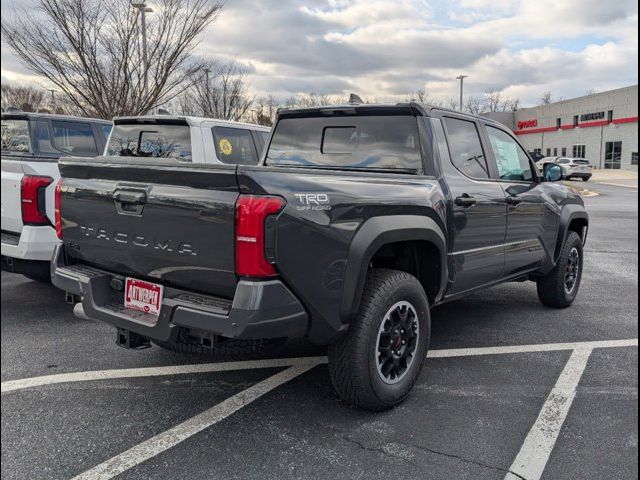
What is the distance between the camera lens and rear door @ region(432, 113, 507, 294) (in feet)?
12.6

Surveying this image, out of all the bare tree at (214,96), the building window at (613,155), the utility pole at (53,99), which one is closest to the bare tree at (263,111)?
the bare tree at (214,96)

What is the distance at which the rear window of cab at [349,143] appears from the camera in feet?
12.5

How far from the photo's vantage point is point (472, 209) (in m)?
3.96

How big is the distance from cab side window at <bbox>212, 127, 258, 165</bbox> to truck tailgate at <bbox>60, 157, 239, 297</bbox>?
3044mm

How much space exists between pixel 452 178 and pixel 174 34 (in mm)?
7232

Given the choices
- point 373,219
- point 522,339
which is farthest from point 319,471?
point 522,339

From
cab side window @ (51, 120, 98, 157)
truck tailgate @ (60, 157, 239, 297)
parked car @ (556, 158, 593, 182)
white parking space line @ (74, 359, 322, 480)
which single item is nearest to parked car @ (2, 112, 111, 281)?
cab side window @ (51, 120, 98, 157)

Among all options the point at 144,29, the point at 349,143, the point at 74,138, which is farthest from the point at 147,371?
the point at 144,29

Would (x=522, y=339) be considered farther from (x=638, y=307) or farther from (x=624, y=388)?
(x=638, y=307)

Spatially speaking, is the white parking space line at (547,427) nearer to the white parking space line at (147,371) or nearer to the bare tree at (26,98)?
the white parking space line at (147,371)

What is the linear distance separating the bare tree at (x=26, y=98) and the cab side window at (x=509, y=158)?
7.07m

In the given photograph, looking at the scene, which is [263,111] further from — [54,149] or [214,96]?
[54,149]

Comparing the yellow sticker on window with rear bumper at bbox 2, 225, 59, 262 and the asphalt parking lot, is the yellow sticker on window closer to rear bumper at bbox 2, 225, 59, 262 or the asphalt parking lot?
rear bumper at bbox 2, 225, 59, 262

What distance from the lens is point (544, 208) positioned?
5047mm
